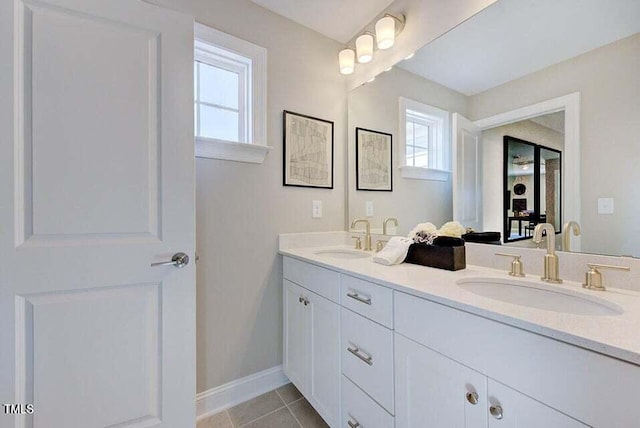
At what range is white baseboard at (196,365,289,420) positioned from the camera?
1516 mm

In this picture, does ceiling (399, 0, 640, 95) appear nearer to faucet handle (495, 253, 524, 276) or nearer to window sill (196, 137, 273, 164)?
faucet handle (495, 253, 524, 276)

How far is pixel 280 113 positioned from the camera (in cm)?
177

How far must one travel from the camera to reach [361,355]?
3.66ft

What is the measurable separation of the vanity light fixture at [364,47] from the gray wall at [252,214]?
0.27 meters

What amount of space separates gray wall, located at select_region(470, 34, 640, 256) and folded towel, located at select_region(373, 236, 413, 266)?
639mm

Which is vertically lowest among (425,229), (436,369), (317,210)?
(436,369)

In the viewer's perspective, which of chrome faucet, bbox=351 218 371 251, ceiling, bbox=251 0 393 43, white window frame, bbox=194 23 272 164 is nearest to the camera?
white window frame, bbox=194 23 272 164

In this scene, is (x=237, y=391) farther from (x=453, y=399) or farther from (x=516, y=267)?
(x=516, y=267)

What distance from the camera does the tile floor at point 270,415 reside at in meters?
1.45

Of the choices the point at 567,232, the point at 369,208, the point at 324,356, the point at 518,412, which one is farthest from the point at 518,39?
the point at 324,356

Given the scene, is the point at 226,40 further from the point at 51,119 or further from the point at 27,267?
the point at 27,267

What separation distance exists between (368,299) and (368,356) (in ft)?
0.72

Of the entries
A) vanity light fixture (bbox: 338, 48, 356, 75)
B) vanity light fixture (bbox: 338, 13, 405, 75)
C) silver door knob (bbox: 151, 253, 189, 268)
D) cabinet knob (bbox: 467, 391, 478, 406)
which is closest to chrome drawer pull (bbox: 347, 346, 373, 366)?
cabinet knob (bbox: 467, 391, 478, 406)

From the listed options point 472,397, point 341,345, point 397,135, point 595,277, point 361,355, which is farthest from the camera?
point 397,135
